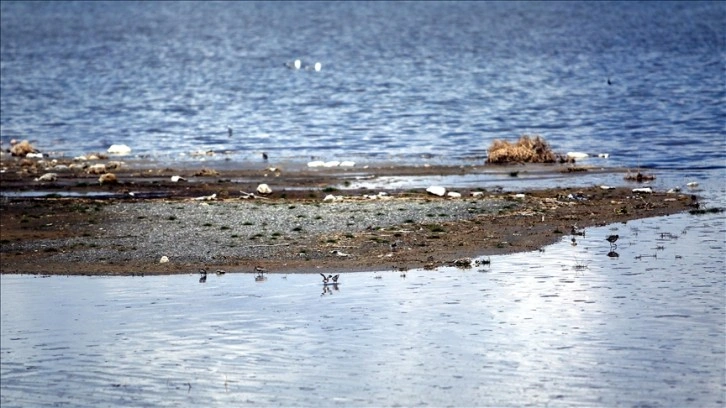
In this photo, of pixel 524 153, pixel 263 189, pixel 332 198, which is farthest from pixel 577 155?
pixel 263 189

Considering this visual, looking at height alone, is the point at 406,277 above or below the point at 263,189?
below

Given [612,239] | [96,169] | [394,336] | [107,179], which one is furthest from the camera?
[96,169]

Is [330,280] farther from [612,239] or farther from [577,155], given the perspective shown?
[577,155]

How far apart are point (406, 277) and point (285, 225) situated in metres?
4.57

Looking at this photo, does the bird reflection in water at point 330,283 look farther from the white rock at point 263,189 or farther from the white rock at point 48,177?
the white rock at point 48,177

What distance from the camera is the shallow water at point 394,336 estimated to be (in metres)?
14.3

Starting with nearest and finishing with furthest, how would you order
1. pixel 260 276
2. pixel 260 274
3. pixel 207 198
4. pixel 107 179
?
pixel 260 276 < pixel 260 274 < pixel 207 198 < pixel 107 179

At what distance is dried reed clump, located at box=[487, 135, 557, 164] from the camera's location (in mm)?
33281

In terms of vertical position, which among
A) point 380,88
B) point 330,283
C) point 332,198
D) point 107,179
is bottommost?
point 330,283

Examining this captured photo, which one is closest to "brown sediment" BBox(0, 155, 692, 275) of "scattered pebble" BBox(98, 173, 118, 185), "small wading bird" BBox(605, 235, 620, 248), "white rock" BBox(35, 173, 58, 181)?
"scattered pebble" BBox(98, 173, 118, 185)

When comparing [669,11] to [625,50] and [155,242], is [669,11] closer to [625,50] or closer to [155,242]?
[625,50]

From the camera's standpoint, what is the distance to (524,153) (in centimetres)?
3322

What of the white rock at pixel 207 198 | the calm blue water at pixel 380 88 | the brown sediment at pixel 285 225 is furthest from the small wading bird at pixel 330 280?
the calm blue water at pixel 380 88

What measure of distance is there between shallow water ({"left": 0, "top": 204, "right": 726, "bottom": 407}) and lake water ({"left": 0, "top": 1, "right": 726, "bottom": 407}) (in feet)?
0.15
